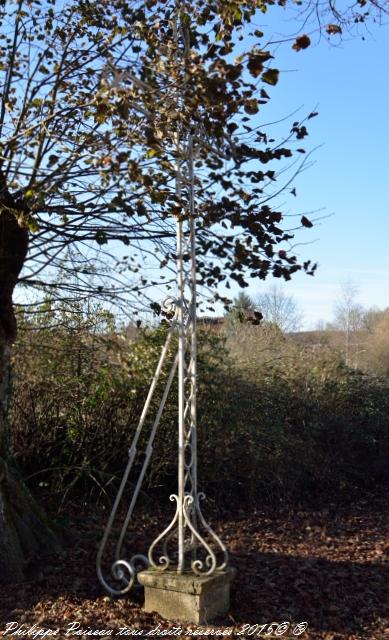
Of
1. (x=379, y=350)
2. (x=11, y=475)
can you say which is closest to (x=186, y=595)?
(x=11, y=475)

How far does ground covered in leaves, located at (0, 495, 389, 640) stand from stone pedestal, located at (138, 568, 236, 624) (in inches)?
2.8

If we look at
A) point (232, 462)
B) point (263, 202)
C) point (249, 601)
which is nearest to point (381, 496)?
point (232, 462)

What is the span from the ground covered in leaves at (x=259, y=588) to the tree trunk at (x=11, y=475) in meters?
0.18

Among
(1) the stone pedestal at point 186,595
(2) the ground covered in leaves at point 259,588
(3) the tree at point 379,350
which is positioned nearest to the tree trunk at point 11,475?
(2) the ground covered in leaves at point 259,588

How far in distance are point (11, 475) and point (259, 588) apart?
2.33m

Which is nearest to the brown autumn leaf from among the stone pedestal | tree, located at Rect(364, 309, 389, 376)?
the stone pedestal

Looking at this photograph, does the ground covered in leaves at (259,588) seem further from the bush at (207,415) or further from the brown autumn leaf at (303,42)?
the brown autumn leaf at (303,42)

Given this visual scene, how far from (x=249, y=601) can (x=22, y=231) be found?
3.39 metres

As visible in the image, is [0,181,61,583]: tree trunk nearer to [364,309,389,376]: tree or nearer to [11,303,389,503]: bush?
[11,303,389,503]: bush

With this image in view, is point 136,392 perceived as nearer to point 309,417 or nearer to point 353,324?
point 309,417

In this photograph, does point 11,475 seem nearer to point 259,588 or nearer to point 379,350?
point 259,588

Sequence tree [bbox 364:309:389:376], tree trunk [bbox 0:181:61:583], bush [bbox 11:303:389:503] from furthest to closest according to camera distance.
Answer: tree [bbox 364:309:389:376]
bush [bbox 11:303:389:503]
tree trunk [bbox 0:181:61:583]

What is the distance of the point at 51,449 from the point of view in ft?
27.1

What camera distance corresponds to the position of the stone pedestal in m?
4.49
